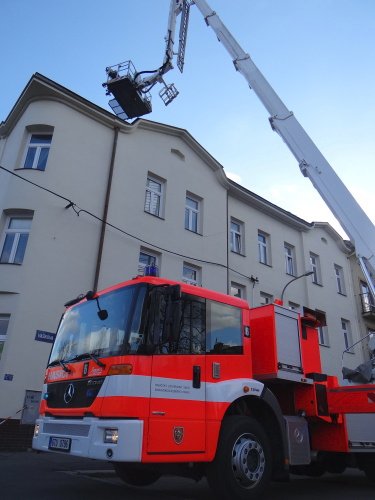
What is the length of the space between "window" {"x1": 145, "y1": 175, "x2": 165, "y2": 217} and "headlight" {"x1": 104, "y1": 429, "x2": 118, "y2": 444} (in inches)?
478

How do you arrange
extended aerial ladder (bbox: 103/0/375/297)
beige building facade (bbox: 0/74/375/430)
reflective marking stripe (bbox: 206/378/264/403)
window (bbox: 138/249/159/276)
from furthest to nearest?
1. window (bbox: 138/249/159/276)
2. beige building facade (bbox: 0/74/375/430)
3. extended aerial ladder (bbox: 103/0/375/297)
4. reflective marking stripe (bbox: 206/378/264/403)

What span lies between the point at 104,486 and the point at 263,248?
1587 centimetres

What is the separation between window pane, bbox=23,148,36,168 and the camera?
48.8 feet

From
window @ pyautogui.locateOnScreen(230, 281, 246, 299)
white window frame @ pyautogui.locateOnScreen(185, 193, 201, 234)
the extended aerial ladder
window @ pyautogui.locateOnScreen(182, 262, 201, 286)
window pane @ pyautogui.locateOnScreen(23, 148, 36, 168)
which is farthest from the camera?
window @ pyautogui.locateOnScreen(230, 281, 246, 299)

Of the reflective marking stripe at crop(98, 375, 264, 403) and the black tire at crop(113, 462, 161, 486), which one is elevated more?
the reflective marking stripe at crop(98, 375, 264, 403)

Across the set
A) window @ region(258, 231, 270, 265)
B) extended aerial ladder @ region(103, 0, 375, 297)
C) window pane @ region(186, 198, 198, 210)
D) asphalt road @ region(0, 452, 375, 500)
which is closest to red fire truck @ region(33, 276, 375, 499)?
asphalt road @ region(0, 452, 375, 500)

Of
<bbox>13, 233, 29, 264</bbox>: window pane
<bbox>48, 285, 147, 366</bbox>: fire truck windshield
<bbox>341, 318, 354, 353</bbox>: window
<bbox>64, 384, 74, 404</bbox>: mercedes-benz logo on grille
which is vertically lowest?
<bbox>64, 384, 74, 404</bbox>: mercedes-benz logo on grille

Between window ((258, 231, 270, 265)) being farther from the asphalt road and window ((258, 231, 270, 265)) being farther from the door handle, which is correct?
the door handle

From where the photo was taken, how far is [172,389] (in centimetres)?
520

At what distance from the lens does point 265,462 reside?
5719 mm

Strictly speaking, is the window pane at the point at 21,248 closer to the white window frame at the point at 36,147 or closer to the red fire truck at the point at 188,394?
the white window frame at the point at 36,147

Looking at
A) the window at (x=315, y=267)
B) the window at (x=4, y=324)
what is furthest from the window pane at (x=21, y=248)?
the window at (x=315, y=267)

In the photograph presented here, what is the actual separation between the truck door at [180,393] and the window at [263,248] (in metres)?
15.5

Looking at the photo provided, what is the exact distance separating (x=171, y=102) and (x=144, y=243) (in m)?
5.05
